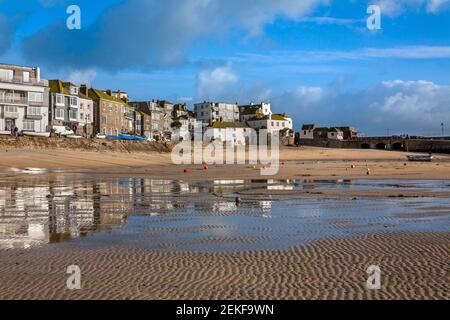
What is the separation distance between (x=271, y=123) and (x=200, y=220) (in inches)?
5377

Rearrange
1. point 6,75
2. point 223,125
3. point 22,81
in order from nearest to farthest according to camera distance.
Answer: point 6,75 < point 22,81 < point 223,125

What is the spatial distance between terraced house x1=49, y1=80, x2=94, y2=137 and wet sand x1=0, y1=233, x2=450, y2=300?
76981mm

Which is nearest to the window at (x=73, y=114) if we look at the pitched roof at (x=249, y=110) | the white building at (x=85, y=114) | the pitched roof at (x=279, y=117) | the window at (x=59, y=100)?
the white building at (x=85, y=114)

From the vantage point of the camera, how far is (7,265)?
8.38 meters

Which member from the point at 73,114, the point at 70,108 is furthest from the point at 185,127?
the point at 70,108

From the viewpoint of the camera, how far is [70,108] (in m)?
88.9

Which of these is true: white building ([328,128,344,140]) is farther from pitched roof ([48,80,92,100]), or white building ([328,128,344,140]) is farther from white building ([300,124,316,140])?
pitched roof ([48,80,92,100])

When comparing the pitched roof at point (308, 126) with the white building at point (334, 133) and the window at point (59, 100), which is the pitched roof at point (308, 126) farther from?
the window at point (59, 100)

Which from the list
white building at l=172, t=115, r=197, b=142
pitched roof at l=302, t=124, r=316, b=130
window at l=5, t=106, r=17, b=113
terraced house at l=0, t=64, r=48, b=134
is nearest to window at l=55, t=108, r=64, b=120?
terraced house at l=0, t=64, r=48, b=134

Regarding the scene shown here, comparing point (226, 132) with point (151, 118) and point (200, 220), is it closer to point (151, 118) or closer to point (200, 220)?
point (151, 118)

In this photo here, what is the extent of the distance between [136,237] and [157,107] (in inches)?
4966

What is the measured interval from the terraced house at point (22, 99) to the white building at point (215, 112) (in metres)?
81.9
